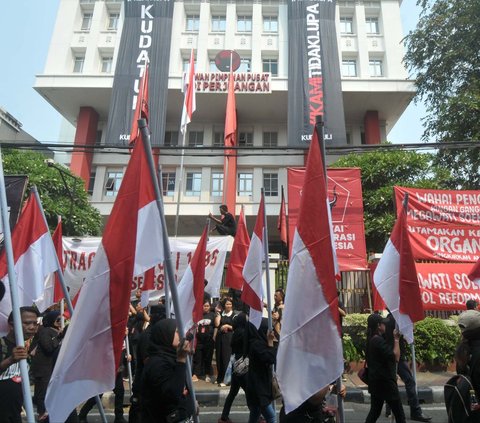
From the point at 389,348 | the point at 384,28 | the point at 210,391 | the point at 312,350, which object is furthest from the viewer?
the point at 384,28

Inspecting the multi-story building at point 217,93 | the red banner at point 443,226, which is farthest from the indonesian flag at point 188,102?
the red banner at point 443,226

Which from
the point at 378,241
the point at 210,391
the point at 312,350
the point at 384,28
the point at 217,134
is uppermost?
the point at 384,28

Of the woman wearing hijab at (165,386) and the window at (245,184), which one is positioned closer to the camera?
the woman wearing hijab at (165,386)

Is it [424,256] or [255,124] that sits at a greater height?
[255,124]

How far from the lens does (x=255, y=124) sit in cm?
2908

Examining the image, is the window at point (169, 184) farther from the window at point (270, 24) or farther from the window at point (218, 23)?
the window at point (270, 24)

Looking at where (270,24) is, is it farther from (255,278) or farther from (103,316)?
(103,316)

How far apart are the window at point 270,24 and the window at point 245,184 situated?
10.5 metres

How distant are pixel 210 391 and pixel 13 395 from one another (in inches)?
195

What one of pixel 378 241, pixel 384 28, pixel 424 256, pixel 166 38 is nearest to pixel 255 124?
pixel 166 38

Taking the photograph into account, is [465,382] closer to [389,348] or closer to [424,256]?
[389,348]

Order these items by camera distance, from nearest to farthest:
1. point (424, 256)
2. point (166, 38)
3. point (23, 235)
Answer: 1. point (23, 235)
2. point (424, 256)
3. point (166, 38)

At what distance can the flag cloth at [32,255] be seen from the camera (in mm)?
5160

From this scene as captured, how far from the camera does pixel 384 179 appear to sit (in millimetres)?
19719
